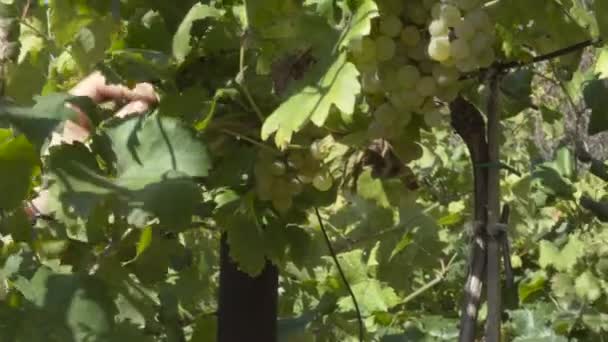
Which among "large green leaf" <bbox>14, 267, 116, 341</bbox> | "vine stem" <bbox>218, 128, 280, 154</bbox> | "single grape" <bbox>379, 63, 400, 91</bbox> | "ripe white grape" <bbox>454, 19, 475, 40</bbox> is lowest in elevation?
"large green leaf" <bbox>14, 267, 116, 341</bbox>

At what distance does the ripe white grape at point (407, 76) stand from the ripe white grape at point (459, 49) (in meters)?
0.05

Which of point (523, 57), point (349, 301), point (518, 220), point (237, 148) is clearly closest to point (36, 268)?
point (237, 148)

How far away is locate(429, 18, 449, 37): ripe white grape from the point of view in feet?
2.93

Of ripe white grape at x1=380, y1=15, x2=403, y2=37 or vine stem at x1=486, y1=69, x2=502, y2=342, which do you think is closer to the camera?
ripe white grape at x1=380, y1=15, x2=403, y2=37

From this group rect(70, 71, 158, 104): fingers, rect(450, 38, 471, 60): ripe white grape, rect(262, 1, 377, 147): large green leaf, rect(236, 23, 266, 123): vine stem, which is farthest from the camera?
rect(70, 71, 158, 104): fingers

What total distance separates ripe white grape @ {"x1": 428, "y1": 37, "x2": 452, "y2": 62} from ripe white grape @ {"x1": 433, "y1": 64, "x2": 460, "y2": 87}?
45 millimetres

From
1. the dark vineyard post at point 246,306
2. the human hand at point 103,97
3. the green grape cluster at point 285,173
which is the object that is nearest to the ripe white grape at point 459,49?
the green grape cluster at point 285,173

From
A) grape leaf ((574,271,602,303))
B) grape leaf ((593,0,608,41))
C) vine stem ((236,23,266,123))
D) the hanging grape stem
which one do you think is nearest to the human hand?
vine stem ((236,23,266,123))

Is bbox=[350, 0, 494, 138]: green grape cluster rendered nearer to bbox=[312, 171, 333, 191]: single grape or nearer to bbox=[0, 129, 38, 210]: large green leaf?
bbox=[312, 171, 333, 191]: single grape

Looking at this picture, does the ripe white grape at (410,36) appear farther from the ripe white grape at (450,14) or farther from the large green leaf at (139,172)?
the large green leaf at (139,172)

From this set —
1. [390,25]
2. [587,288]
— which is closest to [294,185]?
[390,25]

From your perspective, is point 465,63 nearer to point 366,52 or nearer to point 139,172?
point 366,52

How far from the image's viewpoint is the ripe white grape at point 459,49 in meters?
0.91

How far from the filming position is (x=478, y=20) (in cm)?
92
